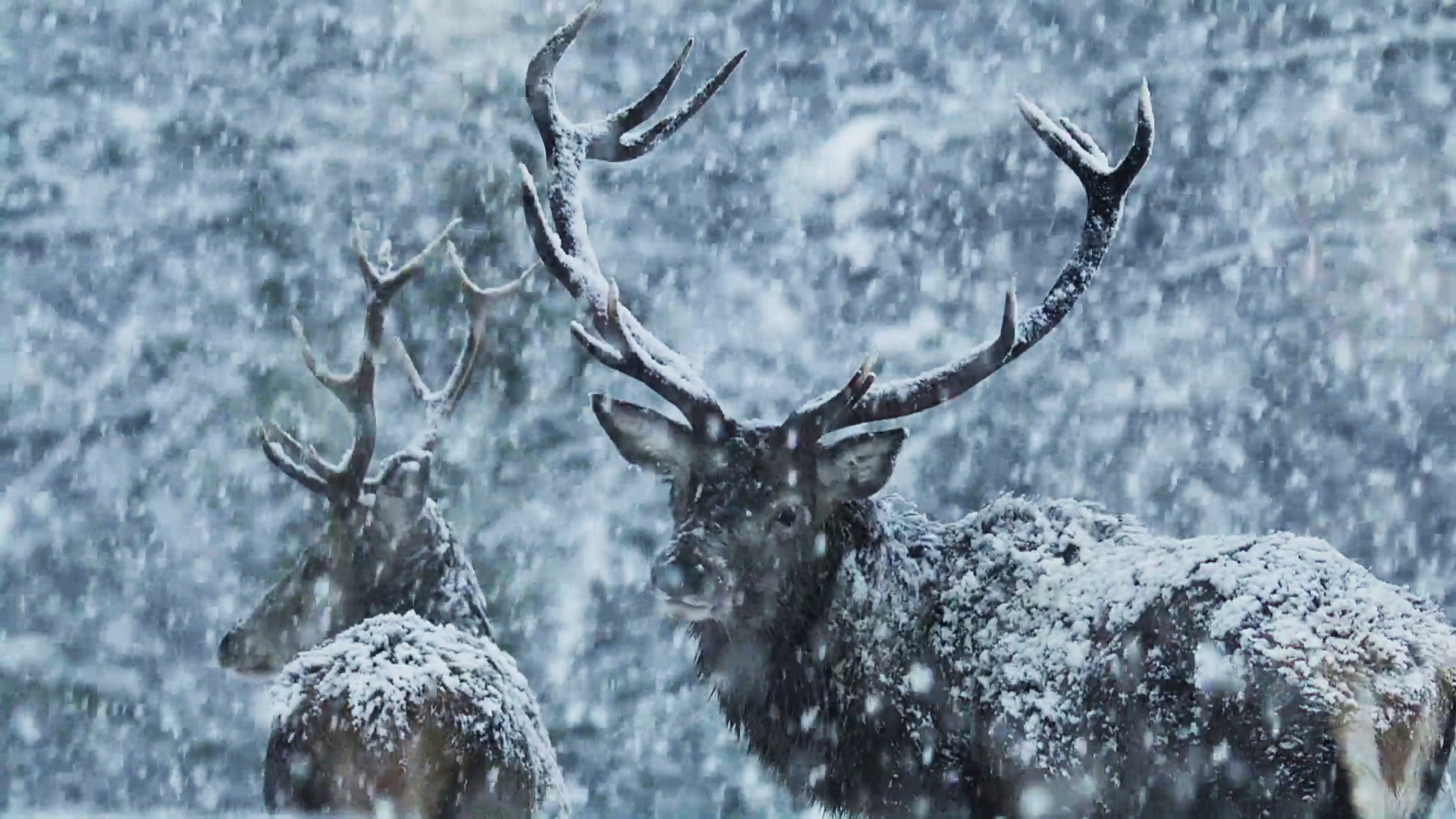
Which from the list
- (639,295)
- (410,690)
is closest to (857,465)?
(410,690)

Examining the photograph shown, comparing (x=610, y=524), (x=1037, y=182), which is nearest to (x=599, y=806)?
(x=610, y=524)

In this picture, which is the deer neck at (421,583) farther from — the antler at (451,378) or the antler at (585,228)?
the antler at (585,228)

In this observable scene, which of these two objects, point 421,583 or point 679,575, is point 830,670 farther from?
point 421,583

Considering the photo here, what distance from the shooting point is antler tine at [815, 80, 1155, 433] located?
3.87m

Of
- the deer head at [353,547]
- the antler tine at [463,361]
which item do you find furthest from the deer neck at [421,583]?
the antler tine at [463,361]

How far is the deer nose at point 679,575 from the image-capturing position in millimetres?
3398

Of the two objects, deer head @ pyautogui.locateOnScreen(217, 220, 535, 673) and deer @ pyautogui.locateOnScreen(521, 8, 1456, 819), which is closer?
deer @ pyautogui.locateOnScreen(521, 8, 1456, 819)

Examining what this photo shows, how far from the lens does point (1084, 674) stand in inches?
126

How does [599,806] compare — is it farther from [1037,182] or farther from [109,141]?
[109,141]

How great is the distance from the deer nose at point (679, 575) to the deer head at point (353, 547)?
191 cm

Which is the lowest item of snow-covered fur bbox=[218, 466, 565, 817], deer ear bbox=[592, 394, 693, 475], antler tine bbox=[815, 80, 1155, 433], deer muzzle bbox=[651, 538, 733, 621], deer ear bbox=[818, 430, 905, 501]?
snow-covered fur bbox=[218, 466, 565, 817]

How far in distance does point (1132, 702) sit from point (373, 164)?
44.1ft

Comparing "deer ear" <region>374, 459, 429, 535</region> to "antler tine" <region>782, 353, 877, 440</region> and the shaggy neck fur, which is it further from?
"antler tine" <region>782, 353, 877, 440</region>

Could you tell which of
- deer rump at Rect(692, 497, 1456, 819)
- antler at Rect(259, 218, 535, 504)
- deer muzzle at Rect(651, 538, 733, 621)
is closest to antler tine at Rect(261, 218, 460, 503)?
antler at Rect(259, 218, 535, 504)
